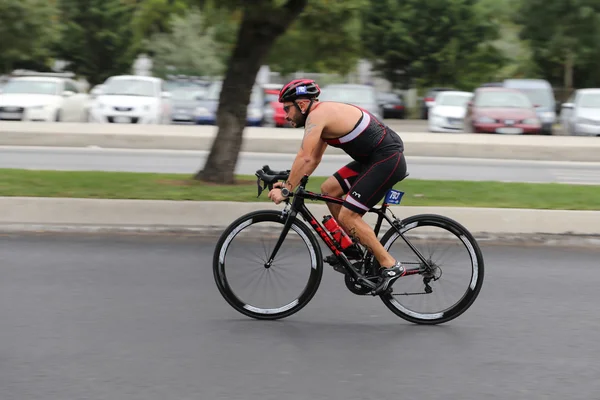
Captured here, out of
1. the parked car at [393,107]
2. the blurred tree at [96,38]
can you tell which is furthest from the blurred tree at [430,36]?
the blurred tree at [96,38]

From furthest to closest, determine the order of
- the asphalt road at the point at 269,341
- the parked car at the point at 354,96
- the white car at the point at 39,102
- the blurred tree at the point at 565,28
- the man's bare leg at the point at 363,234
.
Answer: the blurred tree at the point at 565,28, the parked car at the point at 354,96, the white car at the point at 39,102, the man's bare leg at the point at 363,234, the asphalt road at the point at 269,341

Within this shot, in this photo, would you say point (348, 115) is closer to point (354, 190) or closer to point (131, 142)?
point (354, 190)

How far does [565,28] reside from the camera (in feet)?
135

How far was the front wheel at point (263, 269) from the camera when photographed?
6.72 metres

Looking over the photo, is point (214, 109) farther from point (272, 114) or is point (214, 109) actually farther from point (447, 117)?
point (447, 117)

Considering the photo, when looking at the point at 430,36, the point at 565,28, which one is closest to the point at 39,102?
the point at 565,28

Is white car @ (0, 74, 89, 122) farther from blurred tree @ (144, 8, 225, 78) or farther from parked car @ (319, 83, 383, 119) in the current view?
blurred tree @ (144, 8, 225, 78)

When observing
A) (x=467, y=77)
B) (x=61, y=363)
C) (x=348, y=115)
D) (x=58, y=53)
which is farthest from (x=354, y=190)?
(x=58, y=53)

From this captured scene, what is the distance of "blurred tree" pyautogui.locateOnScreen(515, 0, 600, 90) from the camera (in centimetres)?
4028

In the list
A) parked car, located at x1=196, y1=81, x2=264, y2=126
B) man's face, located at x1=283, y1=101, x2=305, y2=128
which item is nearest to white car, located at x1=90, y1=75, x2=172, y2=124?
parked car, located at x1=196, y1=81, x2=264, y2=126

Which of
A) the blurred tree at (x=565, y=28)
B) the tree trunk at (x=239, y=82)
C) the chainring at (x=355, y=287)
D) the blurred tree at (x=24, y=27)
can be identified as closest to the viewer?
the chainring at (x=355, y=287)

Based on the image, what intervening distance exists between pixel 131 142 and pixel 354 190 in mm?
17124

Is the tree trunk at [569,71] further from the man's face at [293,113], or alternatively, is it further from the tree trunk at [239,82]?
the man's face at [293,113]

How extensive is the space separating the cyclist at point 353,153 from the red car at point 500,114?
2148cm
